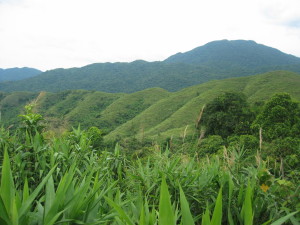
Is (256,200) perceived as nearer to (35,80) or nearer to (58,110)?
(58,110)

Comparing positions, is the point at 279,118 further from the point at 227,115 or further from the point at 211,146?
the point at 211,146

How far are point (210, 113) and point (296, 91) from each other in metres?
28.9

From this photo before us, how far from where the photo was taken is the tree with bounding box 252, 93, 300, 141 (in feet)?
50.5

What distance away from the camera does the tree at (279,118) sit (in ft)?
50.5

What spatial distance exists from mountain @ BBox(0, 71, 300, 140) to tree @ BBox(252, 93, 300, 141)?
15166 mm

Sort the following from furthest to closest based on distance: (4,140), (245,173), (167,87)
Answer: (167,87) → (245,173) → (4,140)

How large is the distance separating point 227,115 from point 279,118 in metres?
5.04

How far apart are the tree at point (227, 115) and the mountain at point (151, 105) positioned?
9.74 m

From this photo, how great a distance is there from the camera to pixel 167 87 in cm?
15400

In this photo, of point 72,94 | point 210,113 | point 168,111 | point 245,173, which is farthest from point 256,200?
point 72,94

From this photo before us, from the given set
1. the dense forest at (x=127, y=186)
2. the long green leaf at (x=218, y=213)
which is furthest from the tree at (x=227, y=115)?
the long green leaf at (x=218, y=213)

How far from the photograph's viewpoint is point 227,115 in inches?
829

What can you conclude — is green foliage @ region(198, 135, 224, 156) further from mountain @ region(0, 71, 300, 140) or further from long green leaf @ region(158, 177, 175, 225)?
long green leaf @ region(158, 177, 175, 225)

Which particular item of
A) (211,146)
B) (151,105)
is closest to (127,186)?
(211,146)
